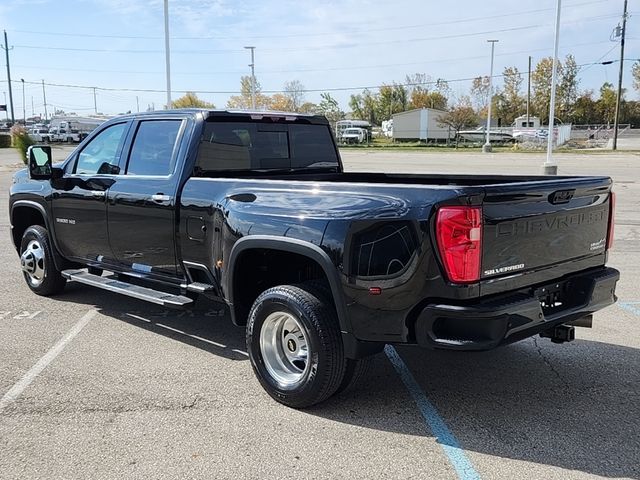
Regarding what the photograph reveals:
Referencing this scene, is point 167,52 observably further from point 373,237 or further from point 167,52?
point 373,237

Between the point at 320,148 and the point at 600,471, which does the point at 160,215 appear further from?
the point at 600,471

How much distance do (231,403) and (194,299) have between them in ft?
3.77

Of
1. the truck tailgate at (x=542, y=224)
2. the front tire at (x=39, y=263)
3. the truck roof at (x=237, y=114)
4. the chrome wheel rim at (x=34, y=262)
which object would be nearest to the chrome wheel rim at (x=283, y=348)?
the truck tailgate at (x=542, y=224)

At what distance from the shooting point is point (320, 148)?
6035mm

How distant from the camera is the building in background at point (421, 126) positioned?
80375mm

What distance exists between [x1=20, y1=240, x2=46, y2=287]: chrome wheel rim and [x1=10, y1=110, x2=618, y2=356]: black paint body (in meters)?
1.73

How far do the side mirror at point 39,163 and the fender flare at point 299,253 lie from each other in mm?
2813

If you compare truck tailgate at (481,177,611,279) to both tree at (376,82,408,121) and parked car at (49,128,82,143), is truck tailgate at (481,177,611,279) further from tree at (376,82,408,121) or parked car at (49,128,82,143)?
tree at (376,82,408,121)

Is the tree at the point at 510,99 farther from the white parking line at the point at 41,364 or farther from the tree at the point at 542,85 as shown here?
the white parking line at the point at 41,364

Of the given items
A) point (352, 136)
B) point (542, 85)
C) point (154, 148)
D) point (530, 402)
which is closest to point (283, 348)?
point (530, 402)

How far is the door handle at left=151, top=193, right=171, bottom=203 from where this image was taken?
4930 millimetres

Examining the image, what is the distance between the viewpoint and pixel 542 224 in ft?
12.1

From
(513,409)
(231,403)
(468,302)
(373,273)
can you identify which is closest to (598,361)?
(513,409)

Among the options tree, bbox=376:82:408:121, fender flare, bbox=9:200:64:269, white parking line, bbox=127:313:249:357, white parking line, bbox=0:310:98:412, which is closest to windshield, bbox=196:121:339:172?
white parking line, bbox=127:313:249:357
